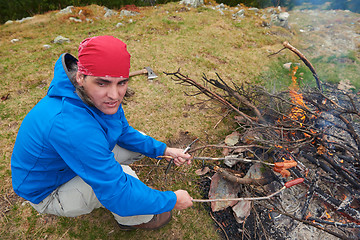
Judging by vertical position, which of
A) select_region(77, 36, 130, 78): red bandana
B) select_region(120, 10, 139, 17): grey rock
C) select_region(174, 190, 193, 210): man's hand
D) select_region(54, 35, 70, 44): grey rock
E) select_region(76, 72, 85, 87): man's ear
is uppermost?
select_region(77, 36, 130, 78): red bandana

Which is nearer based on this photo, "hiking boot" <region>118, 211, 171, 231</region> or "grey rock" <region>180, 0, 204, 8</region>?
"hiking boot" <region>118, 211, 171, 231</region>

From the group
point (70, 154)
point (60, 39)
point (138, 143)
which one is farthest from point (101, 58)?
point (60, 39)

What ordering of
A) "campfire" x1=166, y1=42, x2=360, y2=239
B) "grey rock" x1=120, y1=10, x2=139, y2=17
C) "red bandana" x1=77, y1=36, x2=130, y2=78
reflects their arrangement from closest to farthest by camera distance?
"red bandana" x1=77, y1=36, x2=130, y2=78 → "campfire" x1=166, y1=42, x2=360, y2=239 → "grey rock" x1=120, y1=10, x2=139, y2=17

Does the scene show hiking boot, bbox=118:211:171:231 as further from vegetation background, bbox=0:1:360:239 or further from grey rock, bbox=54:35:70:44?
grey rock, bbox=54:35:70:44

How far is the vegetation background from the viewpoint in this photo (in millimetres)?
2525

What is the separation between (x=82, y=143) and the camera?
4.72ft

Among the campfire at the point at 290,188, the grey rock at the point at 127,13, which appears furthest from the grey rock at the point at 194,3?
the campfire at the point at 290,188

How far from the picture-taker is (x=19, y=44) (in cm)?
615

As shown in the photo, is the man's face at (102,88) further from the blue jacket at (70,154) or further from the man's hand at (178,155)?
the man's hand at (178,155)

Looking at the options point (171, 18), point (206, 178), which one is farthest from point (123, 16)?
point (206, 178)

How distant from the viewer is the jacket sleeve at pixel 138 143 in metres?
2.43

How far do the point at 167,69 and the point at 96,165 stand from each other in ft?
13.5

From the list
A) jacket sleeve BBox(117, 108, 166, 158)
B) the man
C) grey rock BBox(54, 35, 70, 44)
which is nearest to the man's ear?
the man

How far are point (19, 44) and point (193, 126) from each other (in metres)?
6.13
